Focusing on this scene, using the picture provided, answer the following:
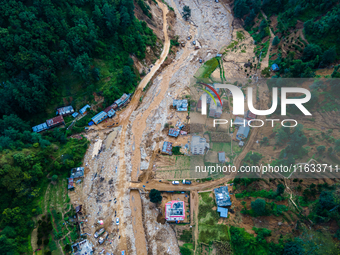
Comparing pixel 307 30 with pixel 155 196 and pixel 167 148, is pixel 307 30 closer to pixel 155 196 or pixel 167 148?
pixel 167 148

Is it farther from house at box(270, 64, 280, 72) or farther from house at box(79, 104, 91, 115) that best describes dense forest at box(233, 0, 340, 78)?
house at box(79, 104, 91, 115)

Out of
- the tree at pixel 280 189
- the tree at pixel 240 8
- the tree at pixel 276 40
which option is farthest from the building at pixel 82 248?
the tree at pixel 240 8

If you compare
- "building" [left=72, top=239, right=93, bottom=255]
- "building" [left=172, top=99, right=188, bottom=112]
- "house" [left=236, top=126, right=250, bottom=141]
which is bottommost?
"building" [left=72, top=239, right=93, bottom=255]

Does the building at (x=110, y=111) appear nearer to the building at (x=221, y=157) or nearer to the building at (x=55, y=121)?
the building at (x=55, y=121)

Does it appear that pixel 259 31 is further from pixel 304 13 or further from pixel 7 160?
pixel 7 160

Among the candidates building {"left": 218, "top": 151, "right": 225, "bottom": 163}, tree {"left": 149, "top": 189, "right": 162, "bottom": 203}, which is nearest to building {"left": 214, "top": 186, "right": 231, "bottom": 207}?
building {"left": 218, "top": 151, "right": 225, "bottom": 163}

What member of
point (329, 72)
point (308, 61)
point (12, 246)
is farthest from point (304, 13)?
point (12, 246)
